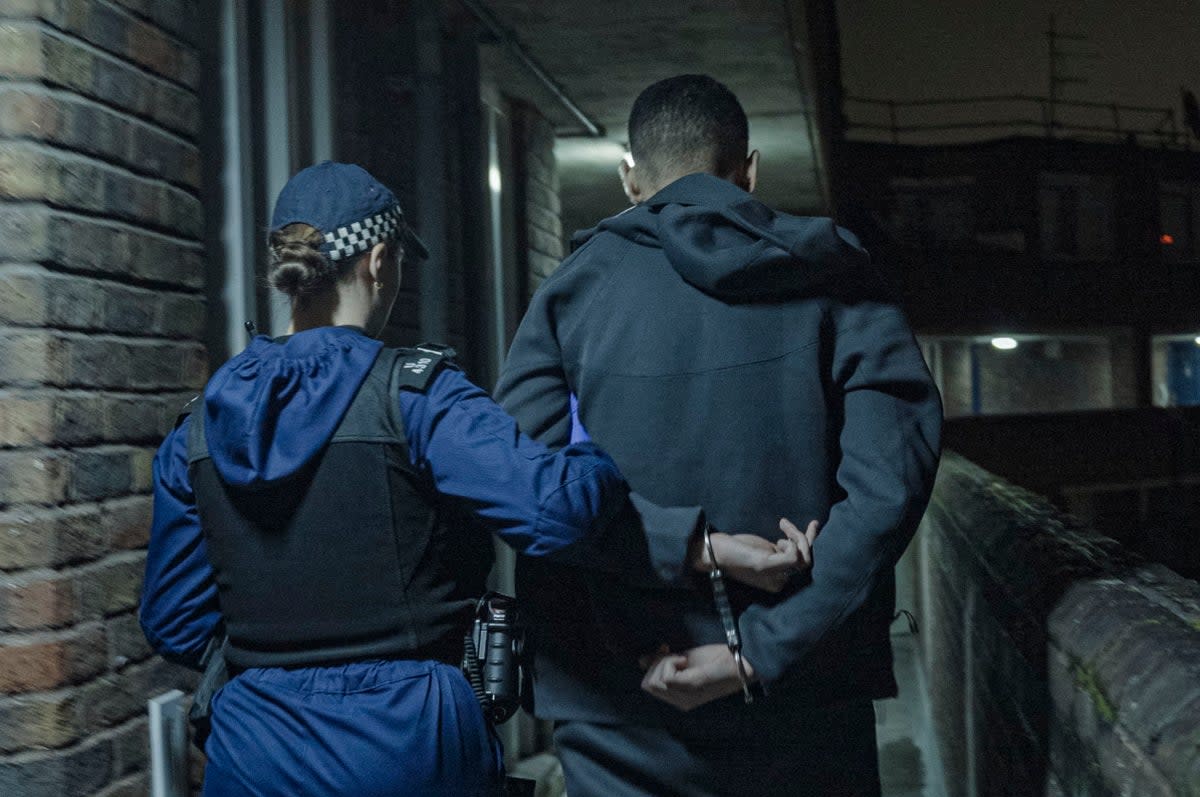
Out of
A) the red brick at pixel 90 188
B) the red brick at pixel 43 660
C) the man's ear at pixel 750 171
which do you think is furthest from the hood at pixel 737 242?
the red brick at pixel 43 660

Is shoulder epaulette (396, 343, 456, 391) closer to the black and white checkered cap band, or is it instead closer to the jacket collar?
the black and white checkered cap band

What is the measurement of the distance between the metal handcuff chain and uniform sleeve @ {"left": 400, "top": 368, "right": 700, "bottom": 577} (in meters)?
0.05

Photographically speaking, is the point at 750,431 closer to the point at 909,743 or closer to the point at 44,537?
the point at 44,537

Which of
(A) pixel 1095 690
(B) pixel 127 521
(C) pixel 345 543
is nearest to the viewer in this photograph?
(A) pixel 1095 690

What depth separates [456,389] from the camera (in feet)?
6.48

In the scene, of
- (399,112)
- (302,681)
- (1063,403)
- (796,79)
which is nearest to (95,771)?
(302,681)

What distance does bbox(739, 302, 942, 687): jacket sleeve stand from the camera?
188 centimetres

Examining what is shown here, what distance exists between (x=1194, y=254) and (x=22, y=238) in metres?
40.9

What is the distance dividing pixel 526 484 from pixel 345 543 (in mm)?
323

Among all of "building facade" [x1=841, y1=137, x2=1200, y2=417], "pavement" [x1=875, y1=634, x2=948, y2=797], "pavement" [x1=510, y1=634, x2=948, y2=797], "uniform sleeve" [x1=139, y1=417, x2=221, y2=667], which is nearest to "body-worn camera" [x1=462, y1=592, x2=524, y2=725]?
"uniform sleeve" [x1=139, y1=417, x2=221, y2=667]

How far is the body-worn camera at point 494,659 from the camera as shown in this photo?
2.05m

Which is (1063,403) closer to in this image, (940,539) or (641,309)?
(940,539)

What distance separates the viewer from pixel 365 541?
6.35ft

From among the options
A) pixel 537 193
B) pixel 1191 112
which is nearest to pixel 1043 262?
pixel 1191 112
